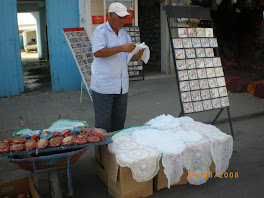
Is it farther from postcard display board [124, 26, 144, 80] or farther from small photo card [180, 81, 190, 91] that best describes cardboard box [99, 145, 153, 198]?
postcard display board [124, 26, 144, 80]

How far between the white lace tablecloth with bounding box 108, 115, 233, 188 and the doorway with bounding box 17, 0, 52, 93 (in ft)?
16.4

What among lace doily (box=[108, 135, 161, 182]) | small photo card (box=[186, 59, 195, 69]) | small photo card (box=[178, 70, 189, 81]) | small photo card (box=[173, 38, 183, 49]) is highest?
small photo card (box=[173, 38, 183, 49])

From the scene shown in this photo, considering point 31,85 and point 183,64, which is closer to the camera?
point 183,64

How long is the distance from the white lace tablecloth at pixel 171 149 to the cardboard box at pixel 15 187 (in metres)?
0.82

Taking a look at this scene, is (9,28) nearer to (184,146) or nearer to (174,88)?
(174,88)

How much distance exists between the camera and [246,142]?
438 cm

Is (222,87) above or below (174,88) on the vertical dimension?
above

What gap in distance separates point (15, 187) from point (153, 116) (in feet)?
10.4

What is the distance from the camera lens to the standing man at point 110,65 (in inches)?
119

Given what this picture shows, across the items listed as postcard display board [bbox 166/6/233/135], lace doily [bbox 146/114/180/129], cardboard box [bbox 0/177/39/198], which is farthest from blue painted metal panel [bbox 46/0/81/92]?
cardboard box [bbox 0/177/39/198]

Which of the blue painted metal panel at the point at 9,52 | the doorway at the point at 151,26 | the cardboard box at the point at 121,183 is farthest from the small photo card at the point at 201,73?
the doorway at the point at 151,26

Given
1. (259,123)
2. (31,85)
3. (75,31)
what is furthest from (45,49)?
(259,123)

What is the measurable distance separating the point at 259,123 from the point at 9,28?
18.7 feet

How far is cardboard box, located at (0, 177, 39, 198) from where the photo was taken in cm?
263
